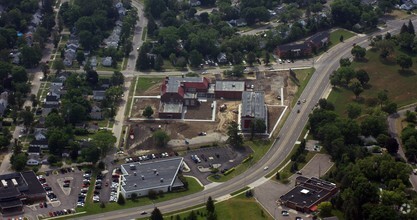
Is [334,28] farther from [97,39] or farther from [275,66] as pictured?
[97,39]

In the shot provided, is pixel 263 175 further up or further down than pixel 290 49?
further down

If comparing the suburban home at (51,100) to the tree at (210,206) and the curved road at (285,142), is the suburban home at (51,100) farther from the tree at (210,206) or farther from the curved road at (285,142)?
the tree at (210,206)

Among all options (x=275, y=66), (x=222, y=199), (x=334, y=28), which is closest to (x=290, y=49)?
(x=275, y=66)

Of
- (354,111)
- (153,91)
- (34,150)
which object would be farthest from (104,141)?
(354,111)

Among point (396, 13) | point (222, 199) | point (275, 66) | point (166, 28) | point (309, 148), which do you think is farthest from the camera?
point (396, 13)

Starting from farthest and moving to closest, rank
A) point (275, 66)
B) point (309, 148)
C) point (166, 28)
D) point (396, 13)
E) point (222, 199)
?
point (396, 13)
point (166, 28)
point (275, 66)
point (309, 148)
point (222, 199)

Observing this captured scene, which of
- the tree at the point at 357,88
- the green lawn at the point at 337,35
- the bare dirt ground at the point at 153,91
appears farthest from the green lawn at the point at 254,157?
the green lawn at the point at 337,35

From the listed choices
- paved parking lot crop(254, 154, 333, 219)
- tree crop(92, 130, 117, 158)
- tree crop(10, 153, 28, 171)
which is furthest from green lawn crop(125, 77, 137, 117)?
paved parking lot crop(254, 154, 333, 219)
